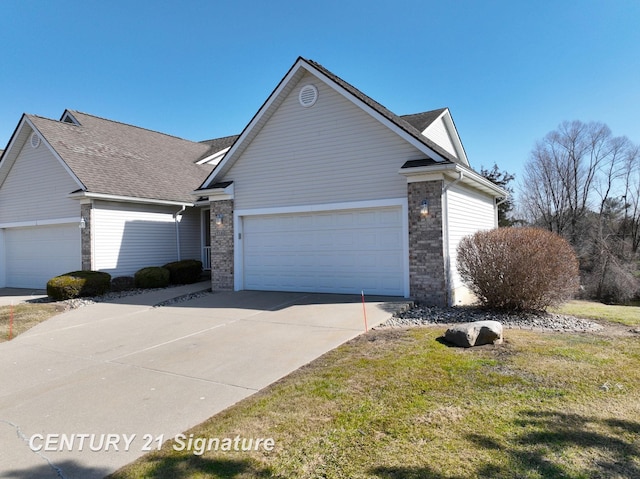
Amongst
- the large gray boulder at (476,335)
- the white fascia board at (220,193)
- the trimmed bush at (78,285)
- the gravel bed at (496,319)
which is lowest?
the gravel bed at (496,319)

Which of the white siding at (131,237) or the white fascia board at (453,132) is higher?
the white fascia board at (453,132)

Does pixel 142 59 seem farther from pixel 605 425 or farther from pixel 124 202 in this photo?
pixel 605 425

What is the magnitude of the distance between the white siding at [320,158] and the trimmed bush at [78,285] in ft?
17.2

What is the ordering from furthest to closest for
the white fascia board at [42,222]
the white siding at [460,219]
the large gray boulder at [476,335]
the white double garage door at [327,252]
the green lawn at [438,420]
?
the white fascia board at [42,222], the white double garage door at [327,252], the white siding at [460,219], the large gray boulder at [476,335], the green lawn at [438,420]

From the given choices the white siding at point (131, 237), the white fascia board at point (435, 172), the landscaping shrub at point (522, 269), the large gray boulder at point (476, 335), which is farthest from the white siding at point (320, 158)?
the white siding at point (131, 237)

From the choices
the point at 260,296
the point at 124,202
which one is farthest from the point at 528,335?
the point at 124,202

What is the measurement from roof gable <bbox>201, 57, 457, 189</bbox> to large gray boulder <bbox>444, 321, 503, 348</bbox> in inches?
187

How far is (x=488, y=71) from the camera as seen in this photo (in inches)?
629

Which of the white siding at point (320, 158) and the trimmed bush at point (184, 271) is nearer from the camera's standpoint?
the white siding at point (320, 158)

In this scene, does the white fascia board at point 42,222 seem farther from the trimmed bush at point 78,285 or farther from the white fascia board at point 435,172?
the white fascia board at point 435,172

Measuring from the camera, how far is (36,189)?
16.0m

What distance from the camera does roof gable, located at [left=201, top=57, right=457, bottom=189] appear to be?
1007 cm

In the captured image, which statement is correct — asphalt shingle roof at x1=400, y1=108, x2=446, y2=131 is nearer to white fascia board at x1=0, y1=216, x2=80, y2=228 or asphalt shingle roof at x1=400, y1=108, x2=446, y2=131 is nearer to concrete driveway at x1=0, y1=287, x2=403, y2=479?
concrete driveway at x1=0, y1=287, x2=403, y2=479

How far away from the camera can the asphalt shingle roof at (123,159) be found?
14.7 metres
